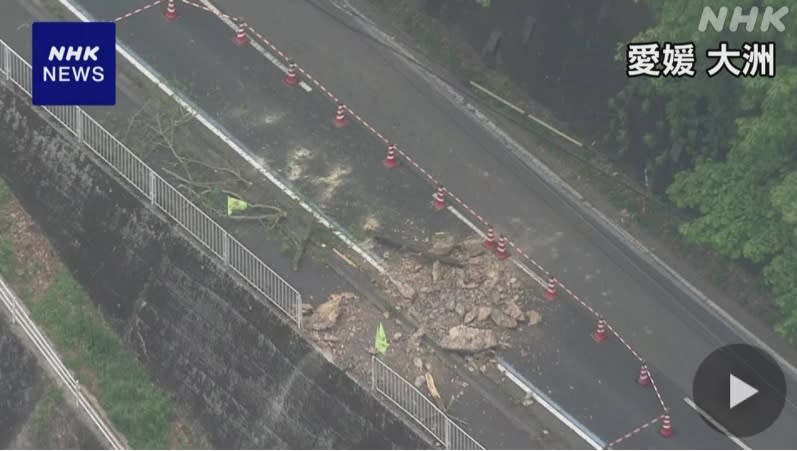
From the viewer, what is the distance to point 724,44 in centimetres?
3416

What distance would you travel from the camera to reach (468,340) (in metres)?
34.6

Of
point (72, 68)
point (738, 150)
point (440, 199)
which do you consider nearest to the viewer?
point (738, 150)

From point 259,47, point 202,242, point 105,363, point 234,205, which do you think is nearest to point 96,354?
point 105,363

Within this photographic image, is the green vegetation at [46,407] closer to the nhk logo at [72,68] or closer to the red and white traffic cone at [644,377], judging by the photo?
the nhk logo at [72,68]

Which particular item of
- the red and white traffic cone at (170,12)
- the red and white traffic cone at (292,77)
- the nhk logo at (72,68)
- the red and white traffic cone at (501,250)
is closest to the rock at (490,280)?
the red and white traffic cone at (501,250)

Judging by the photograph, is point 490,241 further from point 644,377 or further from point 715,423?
point 715,423

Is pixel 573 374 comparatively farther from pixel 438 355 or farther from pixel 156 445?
pixel 156 445

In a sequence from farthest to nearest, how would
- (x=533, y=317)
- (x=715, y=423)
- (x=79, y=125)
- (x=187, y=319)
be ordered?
(x=79, y=125), (x=187, y=319), (x=533, y=317), (x=715, y=423)

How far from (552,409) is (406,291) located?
13.9ft

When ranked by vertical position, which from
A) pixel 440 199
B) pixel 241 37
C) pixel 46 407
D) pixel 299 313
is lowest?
pixel 46 407

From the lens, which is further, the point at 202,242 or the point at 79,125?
the point at 79,125

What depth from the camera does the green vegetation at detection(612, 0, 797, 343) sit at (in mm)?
32312

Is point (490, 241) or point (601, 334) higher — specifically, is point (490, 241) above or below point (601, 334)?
above

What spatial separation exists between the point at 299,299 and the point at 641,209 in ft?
28.8
